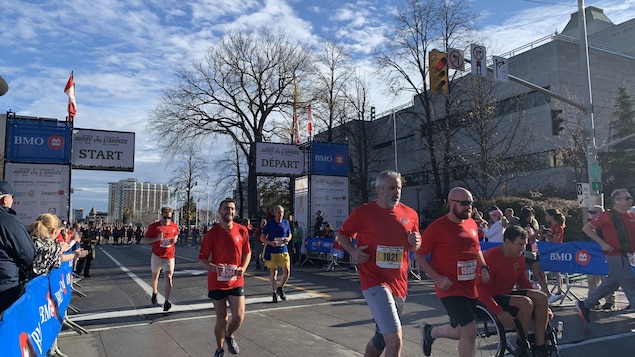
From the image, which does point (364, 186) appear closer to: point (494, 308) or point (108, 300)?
point (108, 300)

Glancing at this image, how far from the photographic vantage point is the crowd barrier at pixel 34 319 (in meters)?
3.20

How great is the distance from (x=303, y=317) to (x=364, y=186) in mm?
33995

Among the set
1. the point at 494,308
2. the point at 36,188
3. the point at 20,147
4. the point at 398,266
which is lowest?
the point at 494,308

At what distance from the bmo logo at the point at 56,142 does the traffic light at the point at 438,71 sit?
42.1 feet

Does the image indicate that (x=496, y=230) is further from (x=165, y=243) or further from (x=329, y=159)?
(x=329, y=159)

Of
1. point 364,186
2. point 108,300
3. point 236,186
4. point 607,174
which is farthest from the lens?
point 236,186

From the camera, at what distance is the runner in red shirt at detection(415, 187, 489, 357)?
4.43 metres

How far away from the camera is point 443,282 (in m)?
4.37

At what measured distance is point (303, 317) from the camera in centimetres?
824

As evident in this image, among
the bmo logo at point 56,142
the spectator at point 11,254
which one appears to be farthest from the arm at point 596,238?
the bmo logo at point 56,142

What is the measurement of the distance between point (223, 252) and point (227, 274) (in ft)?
0.91

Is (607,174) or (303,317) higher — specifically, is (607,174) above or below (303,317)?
above

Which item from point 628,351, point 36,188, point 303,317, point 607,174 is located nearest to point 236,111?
point 36,188

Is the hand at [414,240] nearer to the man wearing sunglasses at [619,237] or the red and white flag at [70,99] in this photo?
the man wearing sunglasses at [619,237]
